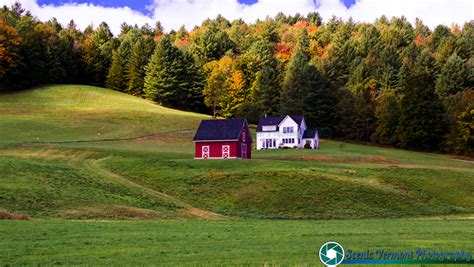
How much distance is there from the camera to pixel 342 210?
135 ft

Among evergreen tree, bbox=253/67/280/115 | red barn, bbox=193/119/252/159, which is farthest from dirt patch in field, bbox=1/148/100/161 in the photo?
evergreen tree, bbox=253/67/280/115

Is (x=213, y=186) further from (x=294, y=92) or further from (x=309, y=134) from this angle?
(x=294, y=92)

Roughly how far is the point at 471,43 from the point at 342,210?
9915 cm

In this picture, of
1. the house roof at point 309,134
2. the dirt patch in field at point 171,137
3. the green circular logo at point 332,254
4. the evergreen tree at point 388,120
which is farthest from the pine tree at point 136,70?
the green circular logo at point 332,254

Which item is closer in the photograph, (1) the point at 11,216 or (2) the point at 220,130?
(1) the point at 11,216

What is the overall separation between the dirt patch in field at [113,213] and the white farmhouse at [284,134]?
56.2 metres

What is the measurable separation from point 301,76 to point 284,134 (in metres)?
22.9

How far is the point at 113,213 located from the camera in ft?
106

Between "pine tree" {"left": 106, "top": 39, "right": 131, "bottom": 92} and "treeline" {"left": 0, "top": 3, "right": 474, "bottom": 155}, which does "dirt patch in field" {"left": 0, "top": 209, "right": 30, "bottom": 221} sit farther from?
"pine tree" {"left": 106, "top": 39, "right": 131, "bottom": 92}

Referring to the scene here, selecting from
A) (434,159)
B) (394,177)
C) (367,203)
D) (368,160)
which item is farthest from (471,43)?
(367,203)

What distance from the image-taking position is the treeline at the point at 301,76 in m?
93.6

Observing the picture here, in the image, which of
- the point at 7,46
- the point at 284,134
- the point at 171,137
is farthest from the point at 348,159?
the point at 7,46

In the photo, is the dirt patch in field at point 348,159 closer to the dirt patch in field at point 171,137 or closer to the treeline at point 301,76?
the dirt patch in field at point 171,137

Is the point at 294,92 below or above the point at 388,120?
above
